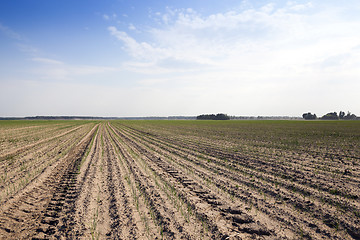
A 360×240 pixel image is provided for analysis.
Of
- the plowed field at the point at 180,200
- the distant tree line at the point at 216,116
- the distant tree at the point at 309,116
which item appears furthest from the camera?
the distant tree at the point at 309,116

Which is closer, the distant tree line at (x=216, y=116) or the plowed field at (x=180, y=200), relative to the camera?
the plowed field at (x=180, y=200)

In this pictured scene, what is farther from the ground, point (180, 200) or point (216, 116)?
point (216, 116)

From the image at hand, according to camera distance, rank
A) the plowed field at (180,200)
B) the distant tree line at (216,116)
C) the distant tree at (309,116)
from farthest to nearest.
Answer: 1. the distant tree at (309,116)
2. the distant tree line at (216,116)
3. the plowed field at (180,200)

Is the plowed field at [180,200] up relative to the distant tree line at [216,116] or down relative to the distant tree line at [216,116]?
down

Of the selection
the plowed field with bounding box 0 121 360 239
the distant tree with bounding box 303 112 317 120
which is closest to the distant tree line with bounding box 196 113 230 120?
the distant tree with bounding box 303 112 317 120

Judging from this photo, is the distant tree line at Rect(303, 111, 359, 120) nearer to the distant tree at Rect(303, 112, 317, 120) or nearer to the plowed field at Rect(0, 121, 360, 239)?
the distant tree at Rect(303, 112, 317, 120)

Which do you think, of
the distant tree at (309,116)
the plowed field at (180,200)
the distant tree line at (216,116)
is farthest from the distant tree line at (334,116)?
the plowed field at (180,200)

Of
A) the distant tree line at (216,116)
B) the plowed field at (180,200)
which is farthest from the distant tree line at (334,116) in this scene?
the plowed field at (180,200)

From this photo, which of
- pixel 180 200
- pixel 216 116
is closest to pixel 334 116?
pixel 216 116

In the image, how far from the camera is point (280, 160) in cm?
1192

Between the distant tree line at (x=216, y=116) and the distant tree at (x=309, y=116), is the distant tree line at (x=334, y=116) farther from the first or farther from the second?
the distant tree line at (x=216, y=116)

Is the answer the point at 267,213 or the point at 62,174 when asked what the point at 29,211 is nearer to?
the point at 62,174

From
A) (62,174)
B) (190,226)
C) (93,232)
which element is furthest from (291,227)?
(62,174)

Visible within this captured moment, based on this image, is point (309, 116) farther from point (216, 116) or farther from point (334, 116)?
point (216, 116)
